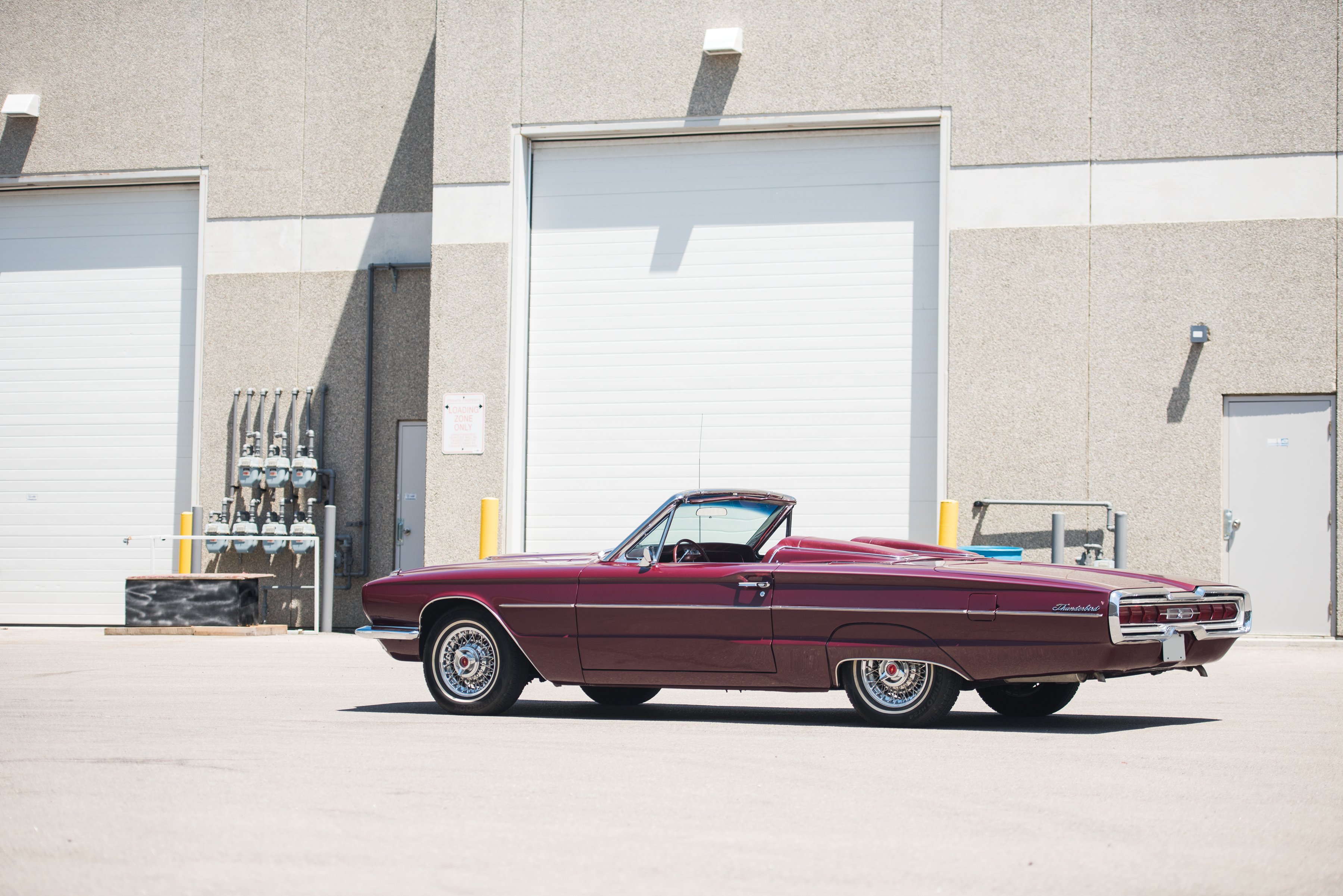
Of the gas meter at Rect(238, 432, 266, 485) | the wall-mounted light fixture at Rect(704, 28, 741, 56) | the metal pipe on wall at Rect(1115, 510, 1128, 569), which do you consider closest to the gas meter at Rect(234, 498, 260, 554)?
the gas meter at Rect(238, 432, 266, 485)

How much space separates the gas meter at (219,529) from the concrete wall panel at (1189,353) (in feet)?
32.9

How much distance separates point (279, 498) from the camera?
18250 mm

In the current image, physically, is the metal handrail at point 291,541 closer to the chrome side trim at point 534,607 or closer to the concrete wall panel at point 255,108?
the concrete wall panel at point 255,108

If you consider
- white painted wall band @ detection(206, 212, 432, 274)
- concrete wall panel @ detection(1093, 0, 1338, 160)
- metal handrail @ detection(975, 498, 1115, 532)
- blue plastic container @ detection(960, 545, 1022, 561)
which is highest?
concrete wall panel @ detection(1093, 0, 1338, 160)

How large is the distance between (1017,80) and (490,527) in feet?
23.5

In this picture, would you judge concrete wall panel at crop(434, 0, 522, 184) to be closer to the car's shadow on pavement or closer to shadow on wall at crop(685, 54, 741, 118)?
shadow on wall at crop(685, 54, 741, 118)

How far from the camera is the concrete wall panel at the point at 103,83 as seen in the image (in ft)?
62.1

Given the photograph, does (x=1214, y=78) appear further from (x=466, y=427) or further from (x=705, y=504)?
(x=705, y=504)

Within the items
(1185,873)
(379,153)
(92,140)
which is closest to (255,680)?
(1185,873)

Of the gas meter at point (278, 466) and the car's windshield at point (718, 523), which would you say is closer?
the car's windshield at point (718, 523)

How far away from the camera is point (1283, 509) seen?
49.0 feet

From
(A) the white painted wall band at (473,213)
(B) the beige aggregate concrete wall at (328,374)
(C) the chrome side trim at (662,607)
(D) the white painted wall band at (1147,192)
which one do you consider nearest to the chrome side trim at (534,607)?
(C) the chrome side trim at (662,607)

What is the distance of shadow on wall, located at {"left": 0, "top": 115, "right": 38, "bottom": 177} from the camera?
1931 centimetres

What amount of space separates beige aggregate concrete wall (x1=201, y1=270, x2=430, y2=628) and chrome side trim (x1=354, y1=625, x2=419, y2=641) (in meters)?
9.60
